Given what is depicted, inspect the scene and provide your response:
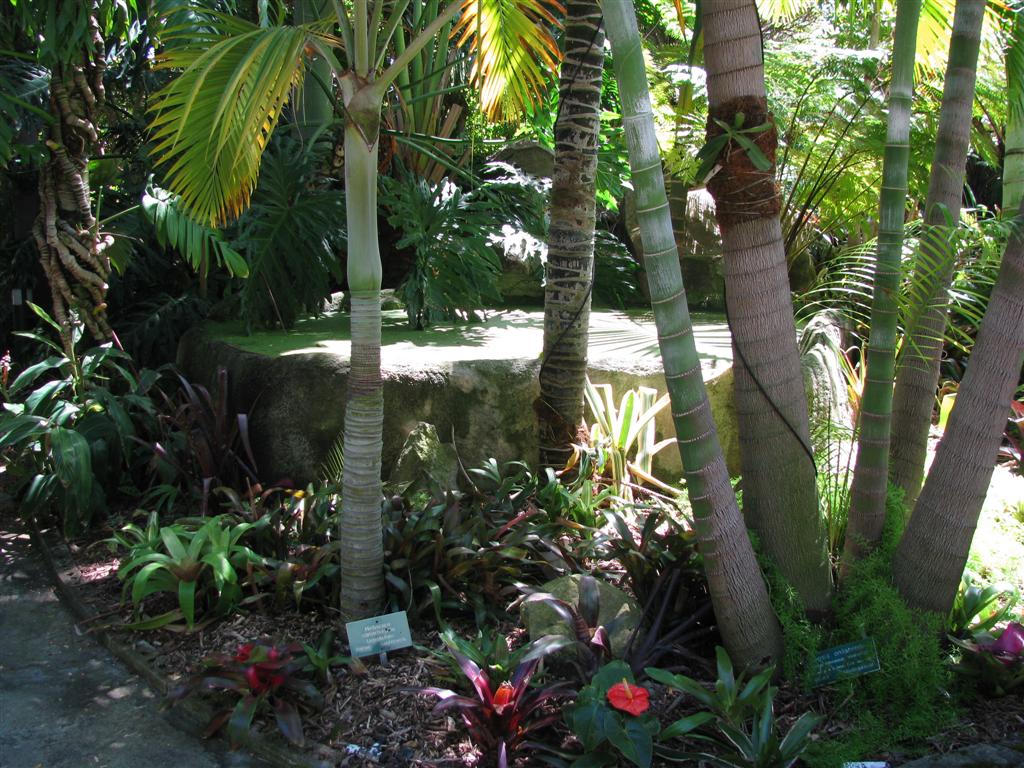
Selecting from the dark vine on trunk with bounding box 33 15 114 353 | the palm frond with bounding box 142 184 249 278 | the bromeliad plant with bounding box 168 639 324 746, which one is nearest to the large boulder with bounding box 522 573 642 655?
the bromeliad plant with bounding box 168 639 324 746

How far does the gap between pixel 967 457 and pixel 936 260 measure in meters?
0.73

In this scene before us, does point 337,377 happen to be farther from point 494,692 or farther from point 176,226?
point 494,692

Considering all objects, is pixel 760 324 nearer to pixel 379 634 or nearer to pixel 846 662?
pixel 846 662

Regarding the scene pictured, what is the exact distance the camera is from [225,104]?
2580 mm

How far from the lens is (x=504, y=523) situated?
12.8 ft

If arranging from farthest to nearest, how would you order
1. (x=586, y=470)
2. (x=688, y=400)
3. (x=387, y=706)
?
(x=586, y=470) → (x=387, y=706) → (x=688, y=400)

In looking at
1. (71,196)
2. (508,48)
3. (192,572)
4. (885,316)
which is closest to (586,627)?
(885,316)

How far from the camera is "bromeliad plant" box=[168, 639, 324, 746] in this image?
2822 millimetres

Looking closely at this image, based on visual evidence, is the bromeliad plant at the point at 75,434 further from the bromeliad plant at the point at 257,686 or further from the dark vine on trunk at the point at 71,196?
the bromeliad plant at the point at 257,686

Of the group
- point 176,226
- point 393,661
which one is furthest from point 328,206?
point 393,661

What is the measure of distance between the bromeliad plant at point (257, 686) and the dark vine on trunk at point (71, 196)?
119 inches

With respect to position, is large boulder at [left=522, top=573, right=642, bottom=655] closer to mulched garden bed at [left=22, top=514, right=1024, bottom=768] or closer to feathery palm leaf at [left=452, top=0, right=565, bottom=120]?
mulched garden bed at [left=22, top=514, right=1024, bottom=768]

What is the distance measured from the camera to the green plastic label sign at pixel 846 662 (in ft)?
9.10

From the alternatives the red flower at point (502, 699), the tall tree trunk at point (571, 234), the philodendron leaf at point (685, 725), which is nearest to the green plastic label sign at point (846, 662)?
the philodendron leaf at point (685, 725)
